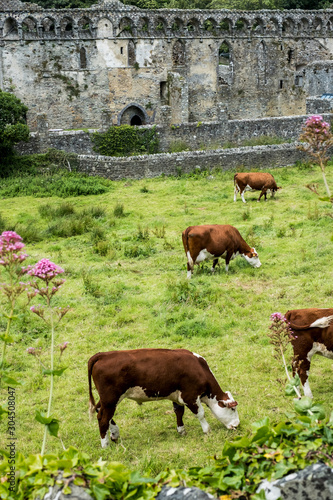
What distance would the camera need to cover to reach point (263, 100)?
40938 millimetres

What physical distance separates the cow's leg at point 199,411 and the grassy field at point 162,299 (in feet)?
0.50

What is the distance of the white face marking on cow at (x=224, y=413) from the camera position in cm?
729

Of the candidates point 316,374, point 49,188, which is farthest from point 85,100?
point 316,374

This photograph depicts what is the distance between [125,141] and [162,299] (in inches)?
619

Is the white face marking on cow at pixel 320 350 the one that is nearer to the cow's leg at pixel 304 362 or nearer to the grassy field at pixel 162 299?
the cow's leg at pixel 304 362

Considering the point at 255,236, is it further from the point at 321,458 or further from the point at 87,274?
the point at 321,458

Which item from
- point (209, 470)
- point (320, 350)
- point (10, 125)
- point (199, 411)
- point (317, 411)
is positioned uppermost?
point (10, 125)

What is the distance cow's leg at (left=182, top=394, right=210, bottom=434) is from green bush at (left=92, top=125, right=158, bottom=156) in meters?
19.8

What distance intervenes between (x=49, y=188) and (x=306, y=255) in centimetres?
1129

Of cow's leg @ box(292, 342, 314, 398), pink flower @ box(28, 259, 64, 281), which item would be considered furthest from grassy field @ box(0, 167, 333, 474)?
pink flower @ box(28, 259, 64, 281)

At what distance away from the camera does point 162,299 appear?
1172 centimetres

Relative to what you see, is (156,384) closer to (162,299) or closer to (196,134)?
(162,299)

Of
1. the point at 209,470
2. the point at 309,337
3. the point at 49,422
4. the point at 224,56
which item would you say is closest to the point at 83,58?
the point at 224,56

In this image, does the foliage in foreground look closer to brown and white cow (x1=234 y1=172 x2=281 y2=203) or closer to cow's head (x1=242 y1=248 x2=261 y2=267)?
cow's head (x1=242 y1=248 x2=261 y2=267)
